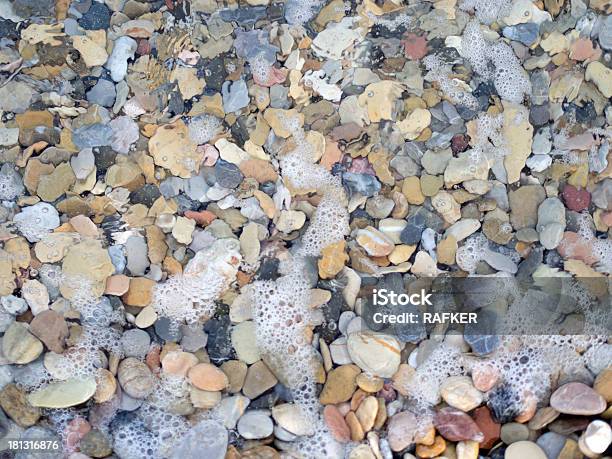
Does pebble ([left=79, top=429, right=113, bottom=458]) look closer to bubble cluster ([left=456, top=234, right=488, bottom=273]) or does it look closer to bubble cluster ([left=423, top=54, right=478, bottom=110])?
bubble cluster ([left=456, top=234, right=488, bottom=273])

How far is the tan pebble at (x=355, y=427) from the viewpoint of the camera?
1874 mm

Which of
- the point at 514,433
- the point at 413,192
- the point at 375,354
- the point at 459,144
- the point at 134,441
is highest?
the point at 459,144

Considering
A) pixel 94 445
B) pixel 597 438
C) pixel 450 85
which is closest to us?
pixel 597 438

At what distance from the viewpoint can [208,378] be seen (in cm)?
193

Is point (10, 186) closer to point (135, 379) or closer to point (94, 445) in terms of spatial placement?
point (135, 379)

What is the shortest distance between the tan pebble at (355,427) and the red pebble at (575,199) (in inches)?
38.1

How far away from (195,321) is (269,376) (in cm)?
29

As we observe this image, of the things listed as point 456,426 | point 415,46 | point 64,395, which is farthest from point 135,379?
point 415,46

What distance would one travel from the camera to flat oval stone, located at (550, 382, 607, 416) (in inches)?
71.2

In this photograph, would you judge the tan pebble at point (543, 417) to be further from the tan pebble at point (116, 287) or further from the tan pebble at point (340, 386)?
the tan pebble at point (116, 287)

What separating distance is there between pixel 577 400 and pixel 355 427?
632 millimetres

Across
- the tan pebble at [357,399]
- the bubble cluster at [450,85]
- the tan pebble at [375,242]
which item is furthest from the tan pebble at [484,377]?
the bubble cluster at [450,85]

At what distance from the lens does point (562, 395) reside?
1864 mm

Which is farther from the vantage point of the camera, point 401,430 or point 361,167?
point 361,167
